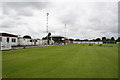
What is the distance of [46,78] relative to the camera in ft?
14.3

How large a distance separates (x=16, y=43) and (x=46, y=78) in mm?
23816

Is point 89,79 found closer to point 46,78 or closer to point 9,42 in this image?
point 46,78

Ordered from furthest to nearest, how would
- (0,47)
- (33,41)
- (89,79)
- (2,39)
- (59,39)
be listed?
(59,39) → (33,41) → (2,39) → (0,47) → (89,79)

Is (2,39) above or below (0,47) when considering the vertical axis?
above

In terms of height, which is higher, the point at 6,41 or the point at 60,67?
the point at 6,41

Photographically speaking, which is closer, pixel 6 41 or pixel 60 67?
pixel 60 67

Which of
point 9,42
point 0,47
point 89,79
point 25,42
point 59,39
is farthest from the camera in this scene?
point 59,39

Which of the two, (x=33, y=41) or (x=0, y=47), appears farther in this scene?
(x=33, y=41)

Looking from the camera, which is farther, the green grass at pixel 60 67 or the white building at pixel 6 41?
the white building at pixel 6 41

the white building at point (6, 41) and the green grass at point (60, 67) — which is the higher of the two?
the white building at point (6, 41)

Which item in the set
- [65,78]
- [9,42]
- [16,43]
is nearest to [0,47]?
[9,42]

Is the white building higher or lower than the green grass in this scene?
higher

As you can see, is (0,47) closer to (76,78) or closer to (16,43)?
(16,43)

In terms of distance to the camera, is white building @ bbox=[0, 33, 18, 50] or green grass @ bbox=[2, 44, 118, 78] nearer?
green grass @ bbox=[2, 44, 118, 78]
